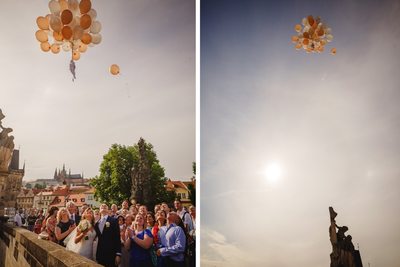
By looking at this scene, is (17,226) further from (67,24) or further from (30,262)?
(67,24)

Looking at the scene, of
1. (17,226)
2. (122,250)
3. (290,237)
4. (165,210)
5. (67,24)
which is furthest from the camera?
(290,237)

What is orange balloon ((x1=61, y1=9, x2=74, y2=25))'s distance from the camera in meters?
2.47

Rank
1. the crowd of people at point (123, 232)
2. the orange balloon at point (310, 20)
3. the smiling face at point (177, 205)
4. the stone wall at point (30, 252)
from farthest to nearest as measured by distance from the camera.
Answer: the orange balloon at point (310, 20) < the smiling face at point (177, 205) < the crowd of people at point (123, 232) < the stone wall at point (30, 252)

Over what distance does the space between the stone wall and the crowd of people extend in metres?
0.10

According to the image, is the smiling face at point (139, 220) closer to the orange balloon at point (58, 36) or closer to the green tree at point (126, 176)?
the green tree at point (126, 176)

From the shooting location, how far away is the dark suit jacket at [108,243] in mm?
2541

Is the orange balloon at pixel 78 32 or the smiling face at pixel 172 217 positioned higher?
the orange balloon at pixel 78 32

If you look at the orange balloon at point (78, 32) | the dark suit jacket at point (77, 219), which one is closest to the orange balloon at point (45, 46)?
the orange balloon at point (78, 32)

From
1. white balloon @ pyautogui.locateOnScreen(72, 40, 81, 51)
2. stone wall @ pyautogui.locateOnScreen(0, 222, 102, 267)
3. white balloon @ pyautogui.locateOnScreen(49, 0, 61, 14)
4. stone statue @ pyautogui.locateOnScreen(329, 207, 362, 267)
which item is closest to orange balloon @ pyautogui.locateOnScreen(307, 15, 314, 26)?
stone statue @ pyautogui.locateOnScreen(329, 207, 362, 267)

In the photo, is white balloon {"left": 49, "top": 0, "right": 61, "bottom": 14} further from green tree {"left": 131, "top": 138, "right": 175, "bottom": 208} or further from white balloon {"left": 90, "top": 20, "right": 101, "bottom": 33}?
green tree {"left": 131, "top": 138, "right": 175, "bottom": 208}

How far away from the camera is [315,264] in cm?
327

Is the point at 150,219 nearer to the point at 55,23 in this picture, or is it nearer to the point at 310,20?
the point at 55,23

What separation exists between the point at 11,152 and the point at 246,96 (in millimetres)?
2194

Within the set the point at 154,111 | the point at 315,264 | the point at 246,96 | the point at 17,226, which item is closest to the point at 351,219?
the point at 315,264
